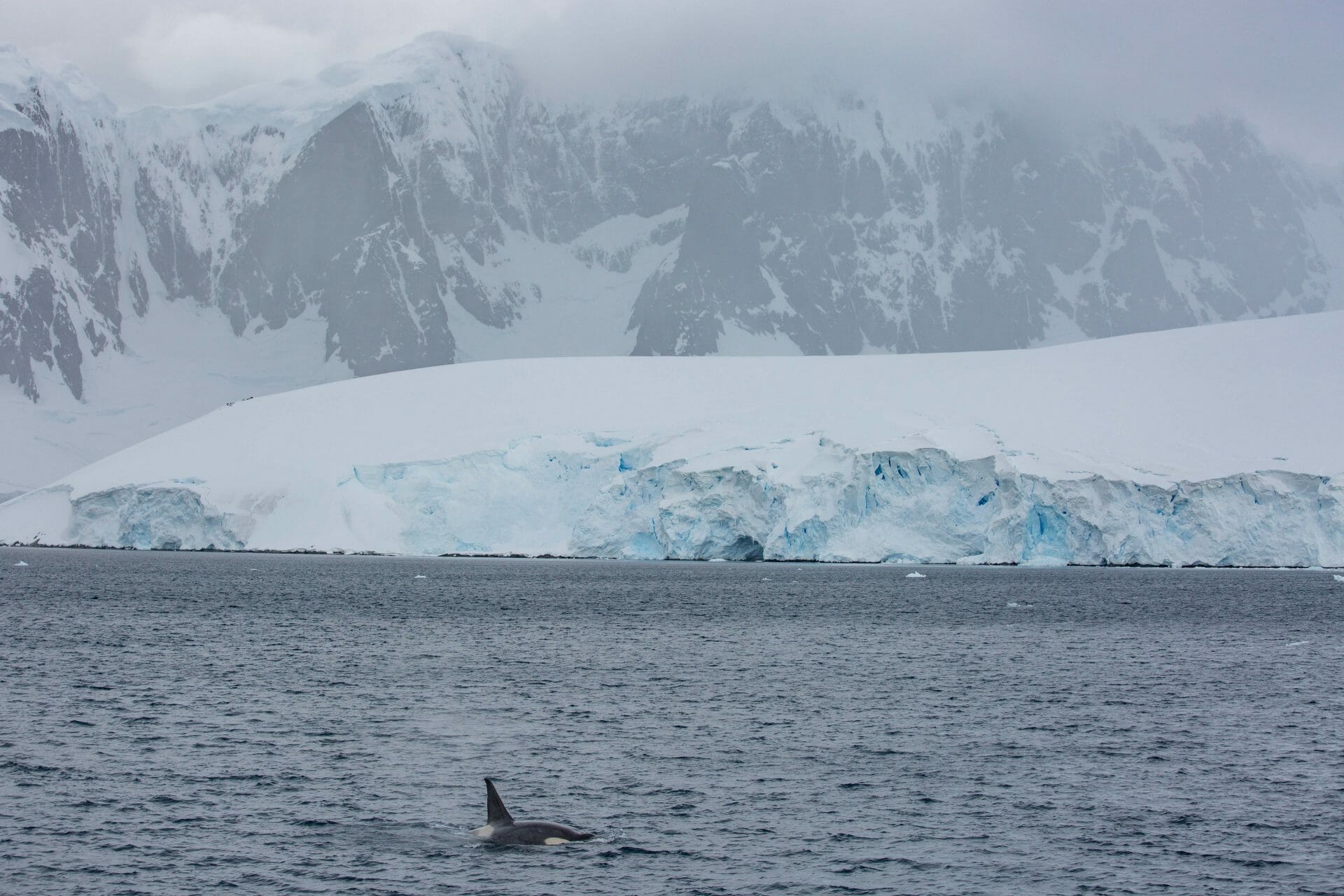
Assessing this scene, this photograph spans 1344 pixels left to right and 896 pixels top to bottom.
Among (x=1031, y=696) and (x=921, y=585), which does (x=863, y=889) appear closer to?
(x=1031, y=696)

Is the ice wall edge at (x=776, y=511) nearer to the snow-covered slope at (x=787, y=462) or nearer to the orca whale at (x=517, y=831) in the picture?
the snow-covered slope at (x=787, y=462)

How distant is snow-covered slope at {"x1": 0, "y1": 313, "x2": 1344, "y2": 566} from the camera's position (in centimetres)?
6712

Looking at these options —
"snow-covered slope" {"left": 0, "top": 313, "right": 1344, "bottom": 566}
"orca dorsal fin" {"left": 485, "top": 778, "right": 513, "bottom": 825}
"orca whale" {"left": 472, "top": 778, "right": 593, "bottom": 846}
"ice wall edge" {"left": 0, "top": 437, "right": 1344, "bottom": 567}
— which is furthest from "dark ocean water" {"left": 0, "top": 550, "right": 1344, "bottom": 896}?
"snow-covered slope" {"left": 0, "top": 313, "right": 1344, "bottom": 566}

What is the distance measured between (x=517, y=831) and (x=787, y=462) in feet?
173

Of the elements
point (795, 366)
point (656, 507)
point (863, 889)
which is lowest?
point (863, 889)

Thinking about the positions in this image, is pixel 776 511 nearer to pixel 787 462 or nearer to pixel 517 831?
pixel 787 462

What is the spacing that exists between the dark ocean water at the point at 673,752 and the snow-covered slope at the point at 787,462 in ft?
65.4

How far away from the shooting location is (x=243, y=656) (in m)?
36.3

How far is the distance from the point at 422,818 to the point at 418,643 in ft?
65.5

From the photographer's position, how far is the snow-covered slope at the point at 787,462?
2643 inches

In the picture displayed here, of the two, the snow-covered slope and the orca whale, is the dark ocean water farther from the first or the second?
the snow-covered slope

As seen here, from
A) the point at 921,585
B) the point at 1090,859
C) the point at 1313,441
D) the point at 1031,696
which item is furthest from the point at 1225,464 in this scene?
the point at 1090,859

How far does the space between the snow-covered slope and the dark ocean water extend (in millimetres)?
19924

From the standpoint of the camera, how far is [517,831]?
18859 mm
